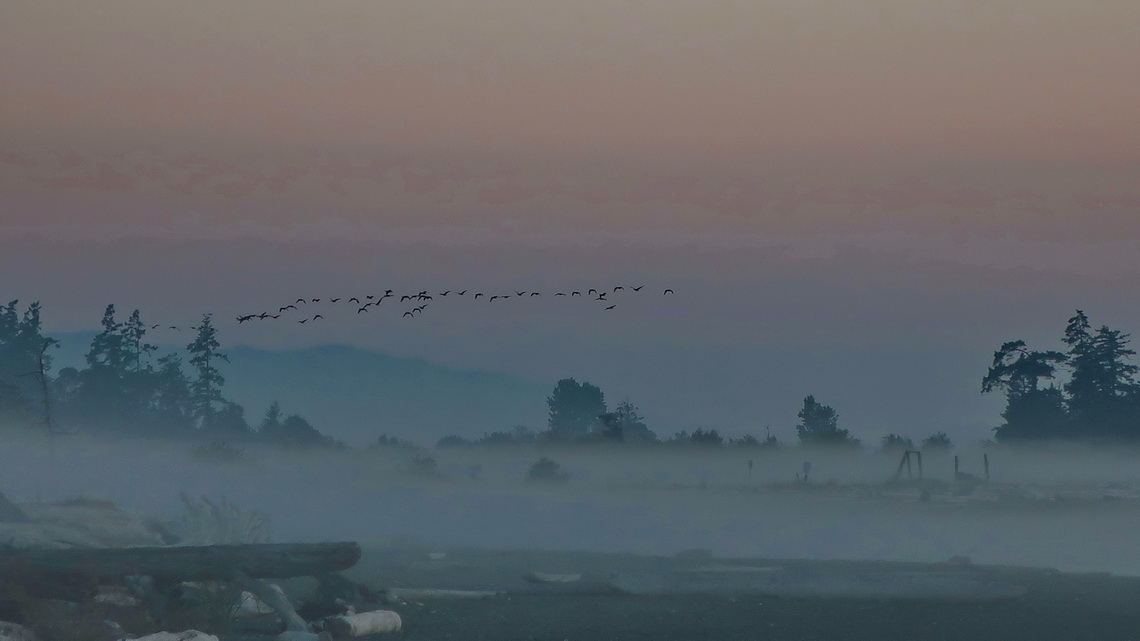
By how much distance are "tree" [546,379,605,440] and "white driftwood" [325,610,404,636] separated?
110221mm

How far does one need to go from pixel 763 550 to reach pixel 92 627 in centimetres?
4627

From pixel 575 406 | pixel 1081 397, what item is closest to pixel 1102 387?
pixel 1081 397

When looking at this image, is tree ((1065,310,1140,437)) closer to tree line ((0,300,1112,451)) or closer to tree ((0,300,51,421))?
tree line ((0,300,1112,451))

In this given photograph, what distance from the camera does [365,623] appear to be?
34.2 m

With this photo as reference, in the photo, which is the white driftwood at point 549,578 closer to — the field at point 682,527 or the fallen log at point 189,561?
the field at point 682,527

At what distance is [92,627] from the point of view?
100ft

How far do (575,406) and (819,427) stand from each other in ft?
98.5

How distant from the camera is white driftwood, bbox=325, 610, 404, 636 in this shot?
33812 millimetres

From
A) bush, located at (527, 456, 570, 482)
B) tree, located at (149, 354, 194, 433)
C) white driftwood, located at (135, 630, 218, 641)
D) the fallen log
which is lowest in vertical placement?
white driftwood, located at (135, 630, 218, 641)

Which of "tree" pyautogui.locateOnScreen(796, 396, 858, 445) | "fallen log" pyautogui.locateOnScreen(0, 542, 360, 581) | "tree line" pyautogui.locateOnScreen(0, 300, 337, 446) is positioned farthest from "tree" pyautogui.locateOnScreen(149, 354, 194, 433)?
"fallen log" pyautogui.locateOnScreen(0, 542, 360, 581)

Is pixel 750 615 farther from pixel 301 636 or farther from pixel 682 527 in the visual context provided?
pixel 682 527

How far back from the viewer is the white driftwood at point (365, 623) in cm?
3381

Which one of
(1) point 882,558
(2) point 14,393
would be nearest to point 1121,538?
(1) point 882,558

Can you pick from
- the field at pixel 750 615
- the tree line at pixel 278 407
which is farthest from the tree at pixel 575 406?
the field at pixel 750 615
